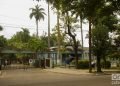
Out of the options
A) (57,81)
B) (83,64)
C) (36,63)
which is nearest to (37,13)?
(36,63)

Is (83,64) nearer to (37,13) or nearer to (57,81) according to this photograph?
(57,81)

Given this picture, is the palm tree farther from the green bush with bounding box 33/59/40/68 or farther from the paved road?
the paved road

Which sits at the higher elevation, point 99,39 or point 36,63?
point 99,39

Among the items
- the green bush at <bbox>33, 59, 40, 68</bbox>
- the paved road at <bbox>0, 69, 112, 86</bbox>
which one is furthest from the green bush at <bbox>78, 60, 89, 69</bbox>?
the paved road at <bbox>0, 69, 112, 86</bbox>

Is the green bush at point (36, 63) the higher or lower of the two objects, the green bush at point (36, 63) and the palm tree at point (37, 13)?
the lower

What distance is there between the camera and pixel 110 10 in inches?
930

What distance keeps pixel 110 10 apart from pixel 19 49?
53879 millimetres

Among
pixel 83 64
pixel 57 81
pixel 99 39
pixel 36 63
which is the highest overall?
pixel 99 39

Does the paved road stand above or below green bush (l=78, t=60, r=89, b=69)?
below

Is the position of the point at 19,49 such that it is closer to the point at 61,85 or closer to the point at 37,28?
the point at 37,28

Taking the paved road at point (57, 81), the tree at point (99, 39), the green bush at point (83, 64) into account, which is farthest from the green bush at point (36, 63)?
the paved road at point (57, 81)

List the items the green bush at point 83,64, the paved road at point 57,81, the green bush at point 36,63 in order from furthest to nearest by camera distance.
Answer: the green bush at point 36,63, the green bush at point 83,64, the paved road at point 57,81

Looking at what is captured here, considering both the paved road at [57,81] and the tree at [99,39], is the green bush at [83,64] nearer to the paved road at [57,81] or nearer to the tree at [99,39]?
the tree at [99,39]

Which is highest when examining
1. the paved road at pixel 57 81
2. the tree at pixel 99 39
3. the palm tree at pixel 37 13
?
the palm tree at pixel 37 13
